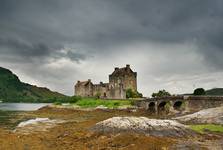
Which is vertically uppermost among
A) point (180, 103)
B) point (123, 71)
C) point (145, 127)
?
point (123, 71)

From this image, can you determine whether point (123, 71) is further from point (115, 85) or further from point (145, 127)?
point (145, 127)

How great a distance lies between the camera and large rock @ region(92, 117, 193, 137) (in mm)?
31438

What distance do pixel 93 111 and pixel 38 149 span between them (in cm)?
6488

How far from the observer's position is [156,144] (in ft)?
83.4

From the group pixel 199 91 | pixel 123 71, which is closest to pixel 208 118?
pixel 199 91

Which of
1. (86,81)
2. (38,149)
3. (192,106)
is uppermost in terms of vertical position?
(86,81)

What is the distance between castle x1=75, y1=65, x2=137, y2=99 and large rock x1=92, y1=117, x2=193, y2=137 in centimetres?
9057

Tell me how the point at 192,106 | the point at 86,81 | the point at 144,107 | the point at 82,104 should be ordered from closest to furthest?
the point at 192,106 → the point at 144,107 → the point at 82,104 → the point at 86,81

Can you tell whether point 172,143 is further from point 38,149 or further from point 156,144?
point 38,149

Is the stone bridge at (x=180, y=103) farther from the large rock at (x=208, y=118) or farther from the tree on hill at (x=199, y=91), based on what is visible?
the large rock at (x=208, y=118)

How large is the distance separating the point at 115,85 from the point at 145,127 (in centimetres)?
10370

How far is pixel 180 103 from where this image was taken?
80.8m

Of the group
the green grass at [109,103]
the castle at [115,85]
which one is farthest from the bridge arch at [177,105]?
the castle at [115,85]

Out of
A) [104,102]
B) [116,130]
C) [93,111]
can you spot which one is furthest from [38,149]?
[104,102]
